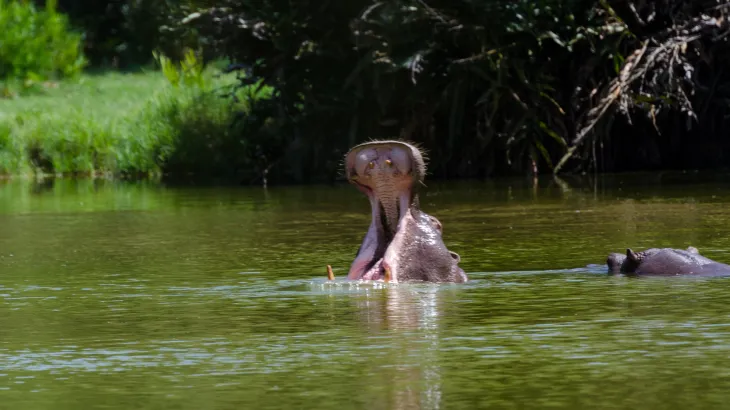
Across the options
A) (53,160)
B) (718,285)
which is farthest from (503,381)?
(53,160)

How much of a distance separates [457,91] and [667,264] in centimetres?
984

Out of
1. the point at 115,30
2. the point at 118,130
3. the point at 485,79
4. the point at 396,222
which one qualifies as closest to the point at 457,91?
the point at 485,79

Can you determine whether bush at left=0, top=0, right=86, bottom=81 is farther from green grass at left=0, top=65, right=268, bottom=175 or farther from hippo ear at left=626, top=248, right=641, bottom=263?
hippo ear at left=626, top=248, right=641, bottom=263

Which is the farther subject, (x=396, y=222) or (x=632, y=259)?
(x=632, y=259)

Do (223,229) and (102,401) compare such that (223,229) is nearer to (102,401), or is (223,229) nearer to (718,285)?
(718,285)

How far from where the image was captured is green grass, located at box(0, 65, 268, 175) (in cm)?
2248

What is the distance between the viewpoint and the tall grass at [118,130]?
2244 cm

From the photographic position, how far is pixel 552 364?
6312mm

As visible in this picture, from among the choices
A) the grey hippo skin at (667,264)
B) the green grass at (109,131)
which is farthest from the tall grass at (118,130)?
the grey hippo skin at (667,264)

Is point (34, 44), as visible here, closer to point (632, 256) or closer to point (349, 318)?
point (632, 256)

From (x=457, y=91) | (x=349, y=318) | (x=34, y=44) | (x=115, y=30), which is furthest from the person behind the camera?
(x=115, y=30)

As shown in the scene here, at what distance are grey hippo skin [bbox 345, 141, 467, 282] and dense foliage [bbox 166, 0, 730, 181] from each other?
9.21 metres

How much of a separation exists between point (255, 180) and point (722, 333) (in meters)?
14.1

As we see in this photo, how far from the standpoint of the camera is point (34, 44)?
28859 mm
